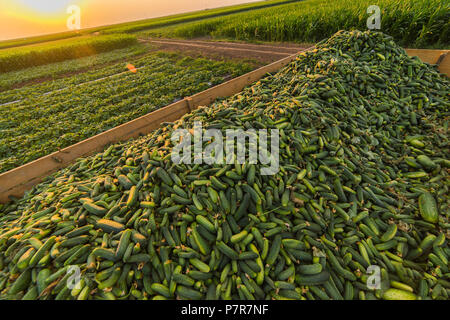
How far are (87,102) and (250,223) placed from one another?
28.7 feet

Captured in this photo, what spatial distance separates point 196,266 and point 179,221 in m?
0.48

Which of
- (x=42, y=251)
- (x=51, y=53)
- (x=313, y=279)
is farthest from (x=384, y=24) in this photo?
(x=51, y=53)

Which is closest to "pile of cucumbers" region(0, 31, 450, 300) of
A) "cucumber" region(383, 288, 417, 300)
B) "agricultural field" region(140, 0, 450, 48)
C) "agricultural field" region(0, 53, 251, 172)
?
"cucumber" region(383, 288, 417, 300)

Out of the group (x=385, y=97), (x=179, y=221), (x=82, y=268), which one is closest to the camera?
(x=82, y=268)

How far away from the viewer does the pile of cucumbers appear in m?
1.78

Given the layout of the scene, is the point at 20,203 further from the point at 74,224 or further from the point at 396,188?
the point at 396,188

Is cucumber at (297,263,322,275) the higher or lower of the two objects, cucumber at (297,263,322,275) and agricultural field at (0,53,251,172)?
the lower

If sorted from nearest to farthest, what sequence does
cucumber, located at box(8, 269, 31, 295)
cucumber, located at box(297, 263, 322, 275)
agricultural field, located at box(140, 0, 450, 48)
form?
cucumber, located at box(8, 269, 31, 295) < cucumber, located at box(297, 263, 322, 275) < agricultural field, located at box(140, 0, 450, 48)

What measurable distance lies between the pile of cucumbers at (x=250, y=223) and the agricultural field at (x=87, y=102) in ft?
11.2

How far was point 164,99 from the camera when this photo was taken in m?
7.28

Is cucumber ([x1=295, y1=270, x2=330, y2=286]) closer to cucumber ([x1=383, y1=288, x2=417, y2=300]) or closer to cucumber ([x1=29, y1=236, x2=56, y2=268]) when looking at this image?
cucumber ([x1=383, y1=288, x2=417, y2=300])

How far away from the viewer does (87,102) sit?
792cm

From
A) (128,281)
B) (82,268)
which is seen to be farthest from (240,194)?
(82,268)

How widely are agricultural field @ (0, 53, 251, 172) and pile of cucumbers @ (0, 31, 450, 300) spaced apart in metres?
3.41
